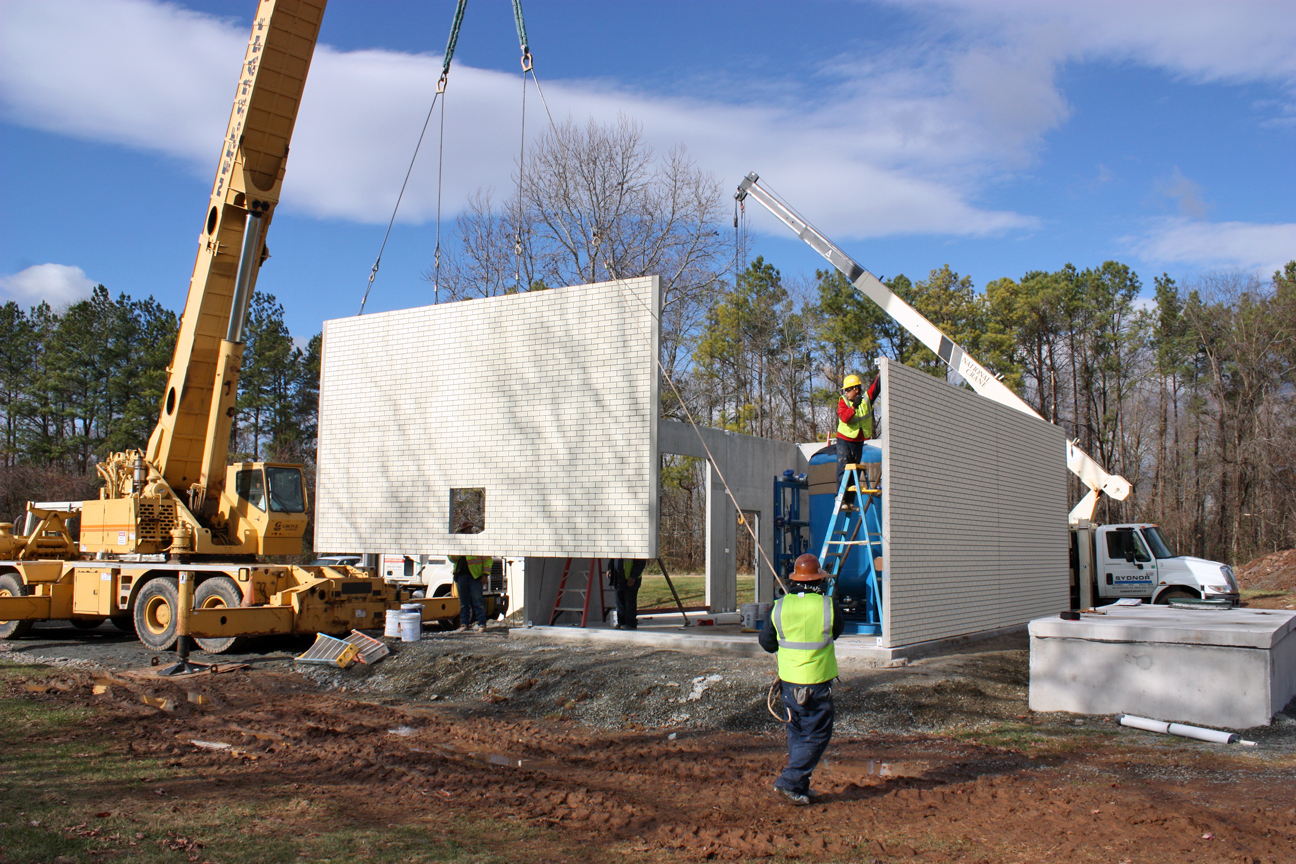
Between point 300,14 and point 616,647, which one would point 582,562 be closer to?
point 616,647

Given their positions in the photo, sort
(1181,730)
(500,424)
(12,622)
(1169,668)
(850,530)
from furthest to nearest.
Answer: (12,622), (500,424), (850,530), (1169,668), (1181,730)

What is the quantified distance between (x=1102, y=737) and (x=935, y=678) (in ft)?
6.71

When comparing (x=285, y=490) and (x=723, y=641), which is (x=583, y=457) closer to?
(x=723, y=641)

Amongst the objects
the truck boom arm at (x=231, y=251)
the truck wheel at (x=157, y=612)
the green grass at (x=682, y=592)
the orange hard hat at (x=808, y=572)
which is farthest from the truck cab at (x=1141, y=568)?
the truck wheel at (x=157, y=612)

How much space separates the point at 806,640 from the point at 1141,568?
13.8 m

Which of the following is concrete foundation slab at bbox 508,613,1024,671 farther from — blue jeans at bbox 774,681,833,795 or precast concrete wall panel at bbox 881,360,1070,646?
blue jeans at bbox 774,681,833,795

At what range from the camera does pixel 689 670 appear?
10.3 m

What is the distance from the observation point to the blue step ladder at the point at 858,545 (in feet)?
40.0

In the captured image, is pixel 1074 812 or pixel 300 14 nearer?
pixel 1074 812

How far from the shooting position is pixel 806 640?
6.02 m

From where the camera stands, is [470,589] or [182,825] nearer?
[182,825]

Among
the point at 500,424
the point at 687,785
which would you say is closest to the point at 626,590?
the point at 500,424

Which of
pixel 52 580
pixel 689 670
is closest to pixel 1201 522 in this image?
pixel 689 670

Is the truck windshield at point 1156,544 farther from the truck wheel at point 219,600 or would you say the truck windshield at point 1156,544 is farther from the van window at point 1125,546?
the truck wheel at point 219,600
